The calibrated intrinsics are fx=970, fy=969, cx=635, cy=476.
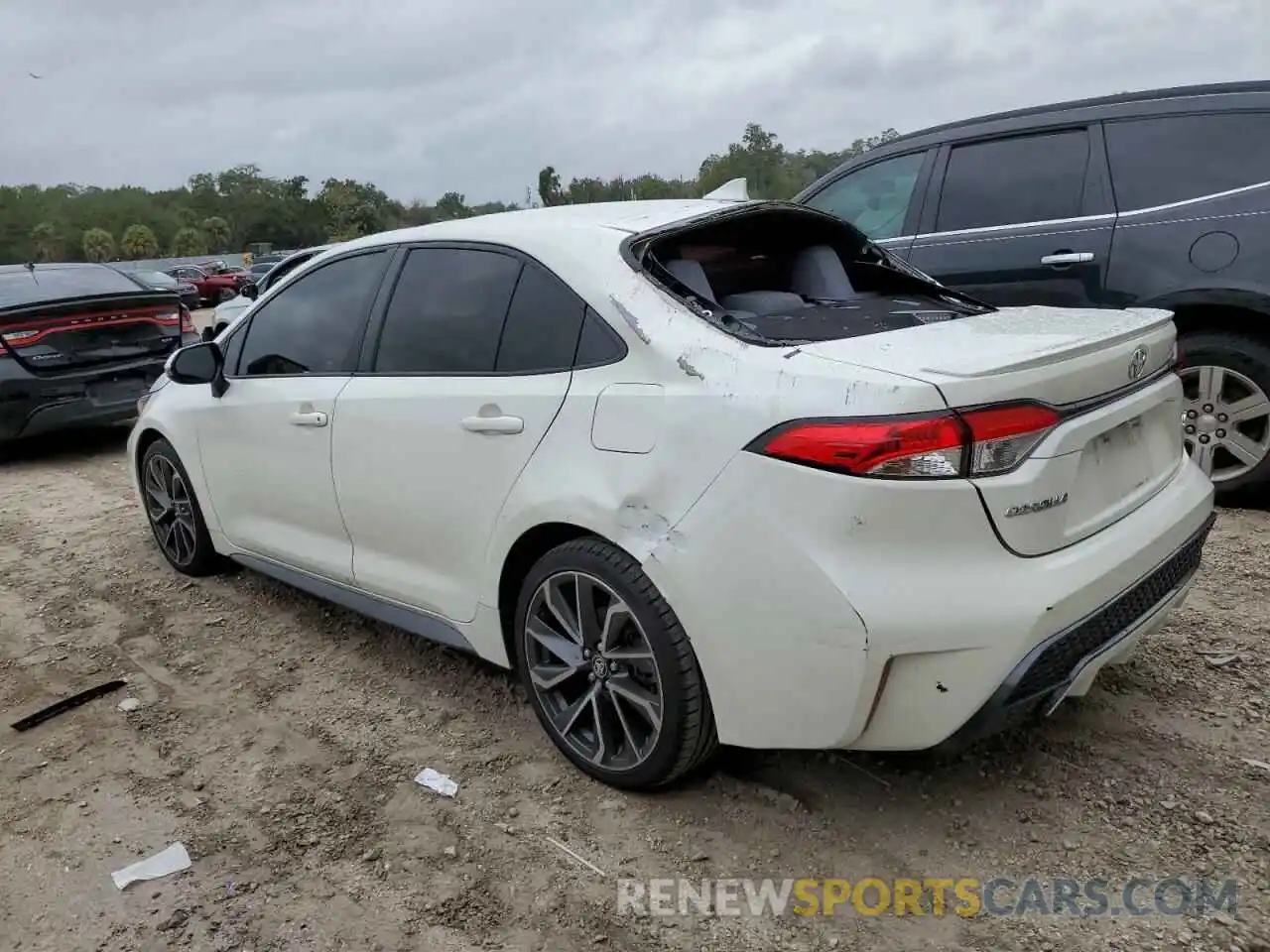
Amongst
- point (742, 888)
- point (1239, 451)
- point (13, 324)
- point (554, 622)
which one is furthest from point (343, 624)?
point (13, 324)

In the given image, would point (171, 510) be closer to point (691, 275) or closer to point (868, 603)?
point (691, 275)

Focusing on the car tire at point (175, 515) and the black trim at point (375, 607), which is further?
the car tire at point (175, 515)

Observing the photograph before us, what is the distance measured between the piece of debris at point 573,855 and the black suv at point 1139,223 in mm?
3549

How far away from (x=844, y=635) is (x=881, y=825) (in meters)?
0.72

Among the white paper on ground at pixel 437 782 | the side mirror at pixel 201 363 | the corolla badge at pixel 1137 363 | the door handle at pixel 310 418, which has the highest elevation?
the side mirror at pixel 201 363

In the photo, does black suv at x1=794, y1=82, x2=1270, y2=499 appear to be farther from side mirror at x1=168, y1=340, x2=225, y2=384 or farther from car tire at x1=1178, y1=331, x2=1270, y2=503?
side mirror at x1=168, y1=340, x2=225, y2=384

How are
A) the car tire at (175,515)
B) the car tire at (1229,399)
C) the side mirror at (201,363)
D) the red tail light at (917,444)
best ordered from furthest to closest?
the car tire at (175,515), the car tire at (1229,399), the side mirror at (201,363), the red tail light at (917,444)

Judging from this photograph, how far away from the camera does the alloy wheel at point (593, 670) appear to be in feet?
8.34

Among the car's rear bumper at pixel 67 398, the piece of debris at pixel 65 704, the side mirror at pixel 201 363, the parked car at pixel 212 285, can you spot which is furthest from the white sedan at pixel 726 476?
the parked car at pixel 212 285

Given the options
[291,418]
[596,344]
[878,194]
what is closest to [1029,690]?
[596,344]

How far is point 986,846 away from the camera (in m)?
2.39

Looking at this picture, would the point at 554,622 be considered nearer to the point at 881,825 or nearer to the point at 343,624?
the point at 881,825

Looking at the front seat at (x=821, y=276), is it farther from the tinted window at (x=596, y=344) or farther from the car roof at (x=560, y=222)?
the tinted window at (x=596, y=344)

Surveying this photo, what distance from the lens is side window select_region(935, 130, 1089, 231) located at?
483 cm
